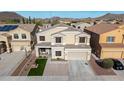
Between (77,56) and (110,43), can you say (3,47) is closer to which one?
(77,56)

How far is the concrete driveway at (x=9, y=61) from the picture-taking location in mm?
15203

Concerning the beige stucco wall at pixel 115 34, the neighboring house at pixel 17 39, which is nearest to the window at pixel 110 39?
the beige stucco wall at pixel 115 34

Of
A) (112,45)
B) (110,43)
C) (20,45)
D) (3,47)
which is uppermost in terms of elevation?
(110,43)

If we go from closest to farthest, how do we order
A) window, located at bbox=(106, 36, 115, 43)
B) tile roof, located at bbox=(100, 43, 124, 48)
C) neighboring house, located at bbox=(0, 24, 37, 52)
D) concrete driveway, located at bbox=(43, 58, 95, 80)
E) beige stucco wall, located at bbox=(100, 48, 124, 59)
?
concrete driveway, located at bbox=(43, 58, 95, 80), beige stucco wall, located at bbox=(100, 48, 124, 59), tile roof, located at bbox=(100, 43, 124, 48), window, located at bbox=(106, 36, 115, 43), neighboring house, located at bbox=(0, 24, 37, 52)

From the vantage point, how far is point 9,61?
1856cm

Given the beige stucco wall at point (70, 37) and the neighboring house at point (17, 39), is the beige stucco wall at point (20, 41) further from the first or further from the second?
the beige stucco wall at point (70, 37)

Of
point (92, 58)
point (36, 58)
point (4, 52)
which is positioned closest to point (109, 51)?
point (92, 58)

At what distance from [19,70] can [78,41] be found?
9.59m

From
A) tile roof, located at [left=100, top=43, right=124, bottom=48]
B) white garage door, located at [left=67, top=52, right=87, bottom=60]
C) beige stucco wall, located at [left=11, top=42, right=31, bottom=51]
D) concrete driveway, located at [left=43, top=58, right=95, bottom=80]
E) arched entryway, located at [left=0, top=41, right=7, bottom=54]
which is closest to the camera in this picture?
concrete driveway, located at [left=43, top=58, right=95, bottom=80]

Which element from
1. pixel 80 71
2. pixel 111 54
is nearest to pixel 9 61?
pixel 80 71

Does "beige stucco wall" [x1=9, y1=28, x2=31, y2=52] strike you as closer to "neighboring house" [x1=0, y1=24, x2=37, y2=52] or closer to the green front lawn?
"neighboring house" [x1=0, y1=24, x2=37, y2=52]

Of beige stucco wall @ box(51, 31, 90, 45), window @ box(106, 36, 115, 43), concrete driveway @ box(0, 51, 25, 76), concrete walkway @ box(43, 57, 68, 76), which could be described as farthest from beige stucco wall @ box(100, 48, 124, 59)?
concrete driveway @ box(0, 51, 25, 76)

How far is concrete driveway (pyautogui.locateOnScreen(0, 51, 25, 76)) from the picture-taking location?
15.2 m

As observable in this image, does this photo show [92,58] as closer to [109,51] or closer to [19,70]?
[109,51]
